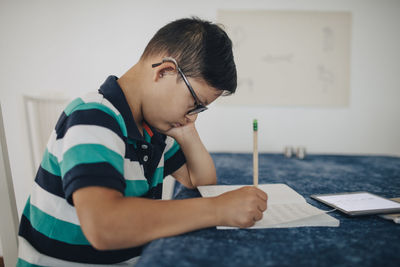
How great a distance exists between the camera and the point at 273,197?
0.65m

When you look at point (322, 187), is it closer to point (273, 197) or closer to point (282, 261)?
point (273, 197)

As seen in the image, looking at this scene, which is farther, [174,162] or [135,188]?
[174,162]

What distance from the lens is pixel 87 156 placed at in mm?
407

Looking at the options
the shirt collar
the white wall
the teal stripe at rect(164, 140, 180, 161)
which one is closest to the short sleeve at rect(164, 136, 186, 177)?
the teal stripe at rect(164, 140, 180, 161)

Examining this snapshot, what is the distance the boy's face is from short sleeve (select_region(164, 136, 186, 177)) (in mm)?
189

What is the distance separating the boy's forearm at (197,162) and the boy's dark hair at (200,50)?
0.27m

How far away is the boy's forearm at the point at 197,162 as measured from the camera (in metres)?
0.79

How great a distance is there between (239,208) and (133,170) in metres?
0.26

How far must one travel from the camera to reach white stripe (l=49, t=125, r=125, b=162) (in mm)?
426

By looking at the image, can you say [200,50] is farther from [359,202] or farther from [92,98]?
[359,202]

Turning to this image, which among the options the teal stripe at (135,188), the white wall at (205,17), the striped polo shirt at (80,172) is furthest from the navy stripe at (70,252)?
the white wall at (205,17)

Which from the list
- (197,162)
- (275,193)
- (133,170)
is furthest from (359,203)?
(133,170)

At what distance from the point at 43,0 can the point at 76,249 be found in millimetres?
1850

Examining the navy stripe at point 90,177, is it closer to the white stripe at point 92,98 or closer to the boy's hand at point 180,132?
the white stripe at point 92,98
